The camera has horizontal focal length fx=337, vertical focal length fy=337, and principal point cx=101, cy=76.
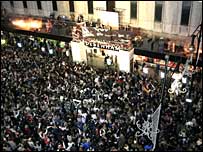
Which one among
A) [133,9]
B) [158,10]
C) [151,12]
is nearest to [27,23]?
[133,9]

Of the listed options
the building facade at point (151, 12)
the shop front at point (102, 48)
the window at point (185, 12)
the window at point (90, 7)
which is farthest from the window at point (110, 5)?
the shop front at point (102, 48)

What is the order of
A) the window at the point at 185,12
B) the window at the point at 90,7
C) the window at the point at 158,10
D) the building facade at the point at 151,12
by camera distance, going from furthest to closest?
the window at the point at 90,7 → the window at the point at 158,10 → the building facade at the point at 151,12 → the window at the point at 185,12

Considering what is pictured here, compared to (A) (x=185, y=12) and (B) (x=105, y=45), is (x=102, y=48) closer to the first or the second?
(B) (x=105, y=45)

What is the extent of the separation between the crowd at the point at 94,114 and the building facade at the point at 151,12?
5.61m

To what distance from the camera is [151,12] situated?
22.2 metres

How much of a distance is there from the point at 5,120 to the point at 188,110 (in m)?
9.41

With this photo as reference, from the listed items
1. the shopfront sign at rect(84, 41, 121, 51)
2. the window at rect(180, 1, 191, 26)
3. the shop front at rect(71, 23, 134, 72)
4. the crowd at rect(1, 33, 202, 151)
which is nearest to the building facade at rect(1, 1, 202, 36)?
the window at rect(180, 1, 191, 26)

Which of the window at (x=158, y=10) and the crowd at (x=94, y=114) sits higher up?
the window at (x=158, y=10)

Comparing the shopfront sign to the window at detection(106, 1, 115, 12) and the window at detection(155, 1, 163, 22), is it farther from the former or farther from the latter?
the window at detection(106, 1, 115, 12)

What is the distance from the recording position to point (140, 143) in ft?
49.5

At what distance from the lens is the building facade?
68.8 ft

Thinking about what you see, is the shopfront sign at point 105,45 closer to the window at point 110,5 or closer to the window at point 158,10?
the window at point 158,10

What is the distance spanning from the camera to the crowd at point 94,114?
560 inches

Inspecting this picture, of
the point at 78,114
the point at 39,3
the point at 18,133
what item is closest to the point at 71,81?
the point at 78,114
